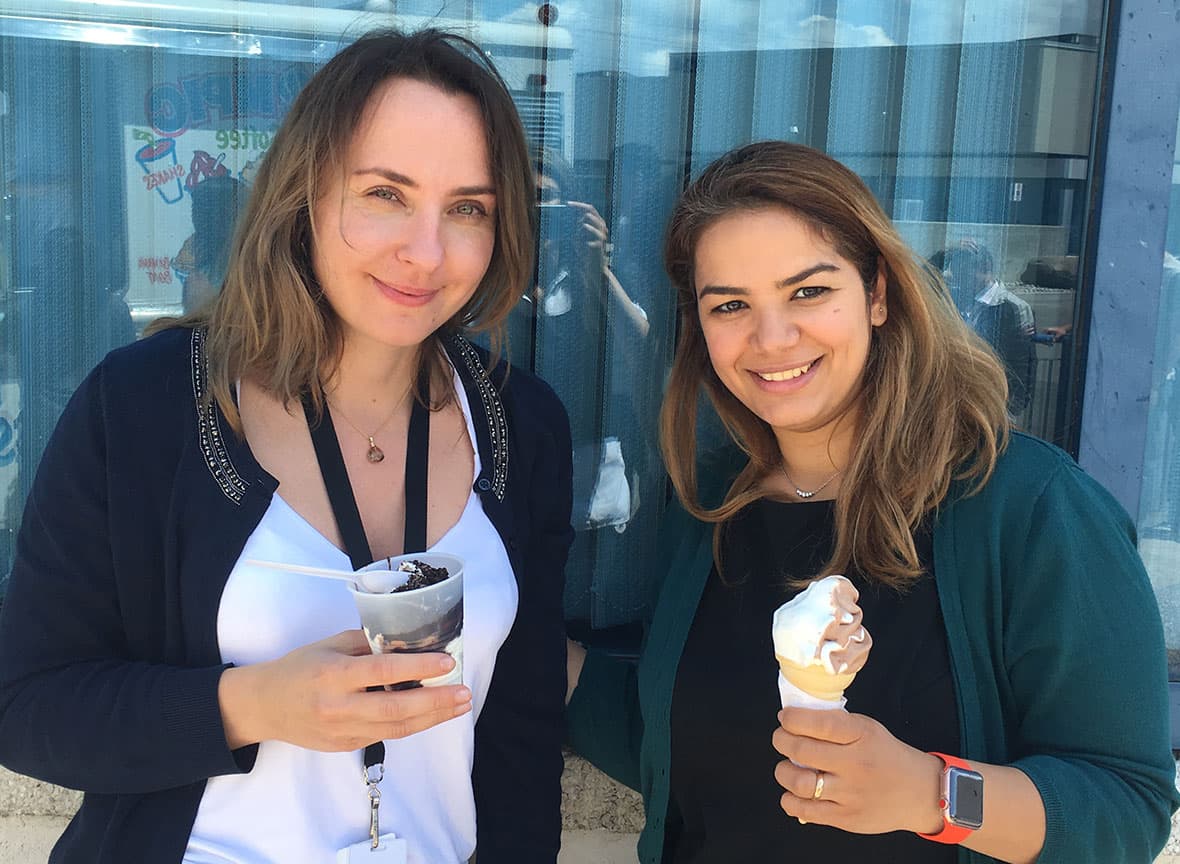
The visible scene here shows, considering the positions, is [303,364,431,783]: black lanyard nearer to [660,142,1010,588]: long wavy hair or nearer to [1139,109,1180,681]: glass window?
[660,142,1010,588]: long wavy hair

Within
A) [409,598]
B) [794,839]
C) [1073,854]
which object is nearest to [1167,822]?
[1073,854]

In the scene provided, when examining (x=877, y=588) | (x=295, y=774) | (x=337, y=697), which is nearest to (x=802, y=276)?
(x=877, y=588)

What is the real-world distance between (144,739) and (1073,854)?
5.18 feet

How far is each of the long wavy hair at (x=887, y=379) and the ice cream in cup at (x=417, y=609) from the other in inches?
28.7

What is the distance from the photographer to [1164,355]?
9.62ft

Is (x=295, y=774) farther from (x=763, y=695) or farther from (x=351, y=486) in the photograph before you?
(x=763, y=695)

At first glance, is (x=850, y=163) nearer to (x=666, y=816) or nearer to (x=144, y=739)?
(x=666, y=816)

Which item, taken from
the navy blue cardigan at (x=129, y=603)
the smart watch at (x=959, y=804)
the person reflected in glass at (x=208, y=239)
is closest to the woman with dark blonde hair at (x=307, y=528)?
the navy blue cardigan at (x=129, y=603)

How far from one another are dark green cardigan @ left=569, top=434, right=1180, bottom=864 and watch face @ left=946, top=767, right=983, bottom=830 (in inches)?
4.9

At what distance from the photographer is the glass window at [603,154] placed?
2613 mm

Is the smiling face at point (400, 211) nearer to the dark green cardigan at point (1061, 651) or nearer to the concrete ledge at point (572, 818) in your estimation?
the dark green cardigan at point (1061, 651)

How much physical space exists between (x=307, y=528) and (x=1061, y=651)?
4.44 feet

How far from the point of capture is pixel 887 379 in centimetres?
212

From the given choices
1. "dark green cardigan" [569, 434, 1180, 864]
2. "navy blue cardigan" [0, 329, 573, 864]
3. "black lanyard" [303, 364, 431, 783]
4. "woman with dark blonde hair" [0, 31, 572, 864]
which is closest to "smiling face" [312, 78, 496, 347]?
"woman with dark blonde hair" [0, 31, 572, 864]
